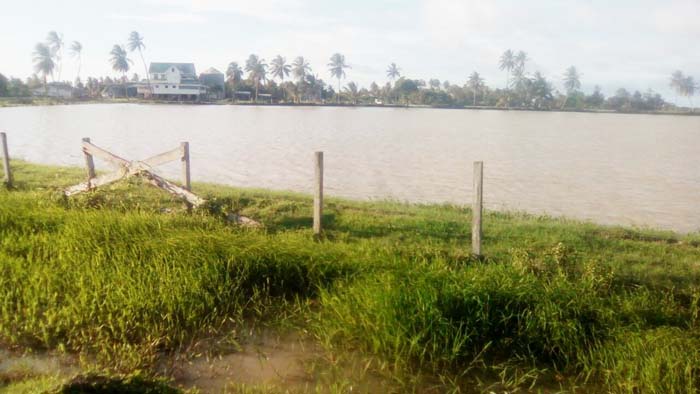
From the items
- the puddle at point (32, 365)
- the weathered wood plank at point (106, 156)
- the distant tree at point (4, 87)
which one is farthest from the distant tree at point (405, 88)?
the puddle at point (32, 365)

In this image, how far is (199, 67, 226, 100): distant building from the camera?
9579cm

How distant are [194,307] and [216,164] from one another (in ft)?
55.8

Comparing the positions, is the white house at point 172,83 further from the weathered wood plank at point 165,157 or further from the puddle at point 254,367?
the puddle at point 254,367

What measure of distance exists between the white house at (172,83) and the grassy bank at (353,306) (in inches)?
3420

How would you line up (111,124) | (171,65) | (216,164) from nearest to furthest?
(216,164) < (111,124) < (171,65)

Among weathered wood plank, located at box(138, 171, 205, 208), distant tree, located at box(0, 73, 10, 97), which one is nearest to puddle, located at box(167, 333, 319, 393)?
weathered wood plank, located at box(138, 171, 205, 208)

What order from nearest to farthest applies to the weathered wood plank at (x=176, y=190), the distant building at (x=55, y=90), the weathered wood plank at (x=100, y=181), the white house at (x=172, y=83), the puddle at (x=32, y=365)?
the puddle at (x=32, y=365)
the weathered wood plank at (x=176, y=190)
the weathered wood plank at (x=100, y=181)
the distant building at (x=55, y=90)
the white house at (x=172, y=83)

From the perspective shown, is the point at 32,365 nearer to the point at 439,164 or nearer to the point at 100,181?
the point at 100,181

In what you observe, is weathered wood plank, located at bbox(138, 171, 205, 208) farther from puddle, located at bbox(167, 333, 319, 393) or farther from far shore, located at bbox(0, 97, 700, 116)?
far shore, located at bbox(0, 97, 700, 116)

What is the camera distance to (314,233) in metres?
9.03

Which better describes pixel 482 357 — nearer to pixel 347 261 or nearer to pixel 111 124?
pixel 347 261

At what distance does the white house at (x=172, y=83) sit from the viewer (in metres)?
90.8

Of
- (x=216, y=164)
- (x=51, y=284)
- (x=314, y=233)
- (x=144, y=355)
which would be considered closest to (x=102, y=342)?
(x=144, y=355)

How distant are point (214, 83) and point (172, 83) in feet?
28.8
